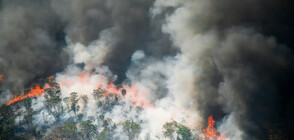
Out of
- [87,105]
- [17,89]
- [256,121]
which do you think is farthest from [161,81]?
[17,89]

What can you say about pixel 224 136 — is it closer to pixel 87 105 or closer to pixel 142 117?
pixel 142 117

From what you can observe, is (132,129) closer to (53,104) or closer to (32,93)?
(53,104)

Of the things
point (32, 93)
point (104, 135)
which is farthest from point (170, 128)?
point (32, 93)

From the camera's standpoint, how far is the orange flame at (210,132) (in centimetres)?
5100

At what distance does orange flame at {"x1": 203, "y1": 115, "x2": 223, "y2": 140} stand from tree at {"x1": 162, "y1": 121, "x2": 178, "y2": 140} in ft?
29.3

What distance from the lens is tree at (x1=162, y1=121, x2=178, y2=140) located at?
5390cm

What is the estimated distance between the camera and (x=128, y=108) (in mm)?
69688

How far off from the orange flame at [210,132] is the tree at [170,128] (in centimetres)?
894

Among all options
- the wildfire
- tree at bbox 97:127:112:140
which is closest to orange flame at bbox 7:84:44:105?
the wildfire

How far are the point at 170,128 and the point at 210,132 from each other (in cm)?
1159

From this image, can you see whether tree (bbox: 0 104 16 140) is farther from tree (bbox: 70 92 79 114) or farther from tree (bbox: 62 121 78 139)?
tree (bbox: 70 92 79 114)

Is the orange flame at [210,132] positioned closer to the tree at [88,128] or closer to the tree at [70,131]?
the tree at [88,128]

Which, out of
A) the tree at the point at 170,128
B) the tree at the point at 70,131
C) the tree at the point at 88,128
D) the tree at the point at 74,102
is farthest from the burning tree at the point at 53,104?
the tree at the point at 170,128

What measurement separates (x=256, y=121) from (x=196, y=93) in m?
19.5
